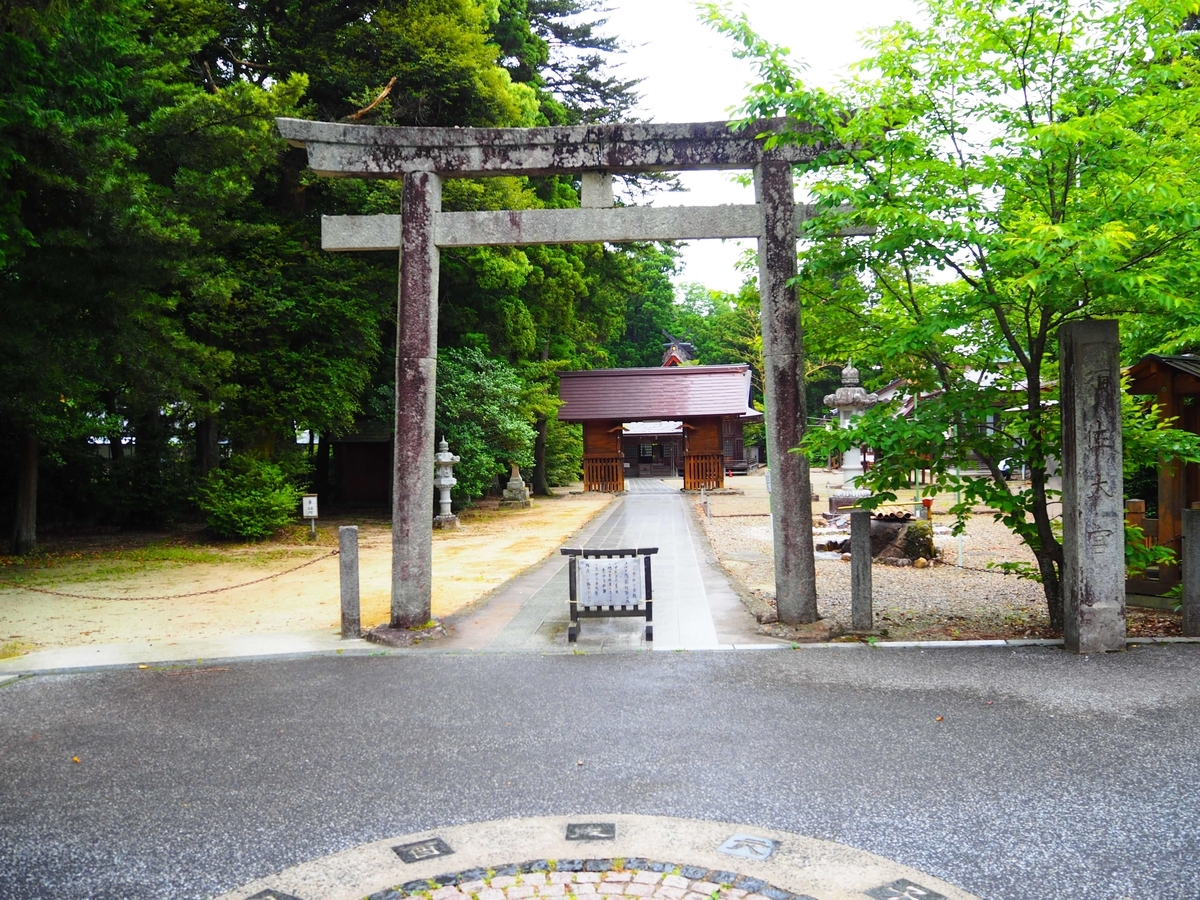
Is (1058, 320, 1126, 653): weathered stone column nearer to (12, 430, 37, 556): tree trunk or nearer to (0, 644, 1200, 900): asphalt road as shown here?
(0, 644, 1200, 900): asphalt road

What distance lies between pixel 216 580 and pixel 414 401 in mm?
6541

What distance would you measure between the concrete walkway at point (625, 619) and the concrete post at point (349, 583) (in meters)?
0.90

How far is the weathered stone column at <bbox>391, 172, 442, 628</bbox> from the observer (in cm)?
781

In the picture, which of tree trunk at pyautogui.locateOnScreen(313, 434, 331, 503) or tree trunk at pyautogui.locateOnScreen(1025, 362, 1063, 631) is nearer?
tree trunk at pyautogui.locateOnScreen(1025, 362, 1063, 631)

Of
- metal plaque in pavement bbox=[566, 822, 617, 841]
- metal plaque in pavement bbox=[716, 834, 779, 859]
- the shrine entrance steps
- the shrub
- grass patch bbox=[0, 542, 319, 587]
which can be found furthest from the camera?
the shrine entrance steps

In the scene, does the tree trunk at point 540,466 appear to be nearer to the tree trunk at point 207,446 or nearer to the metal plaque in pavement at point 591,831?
the tree trunk at point 207,446

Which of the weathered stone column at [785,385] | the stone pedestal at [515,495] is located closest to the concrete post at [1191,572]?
the weathered stone column at [785,385]

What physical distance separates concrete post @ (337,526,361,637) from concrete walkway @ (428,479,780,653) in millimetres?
899

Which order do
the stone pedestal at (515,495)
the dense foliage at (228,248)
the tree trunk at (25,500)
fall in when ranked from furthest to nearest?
1. the stone pedestal at (515,495)
2. the tree trunk at (25,500)
3. the dense foliage at (228,248)

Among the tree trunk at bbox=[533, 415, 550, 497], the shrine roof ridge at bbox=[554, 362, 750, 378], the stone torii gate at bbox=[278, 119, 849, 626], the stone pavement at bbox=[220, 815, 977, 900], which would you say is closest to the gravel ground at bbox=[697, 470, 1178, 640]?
the stone torii gate at bbox=[278, 119, 849, 626]

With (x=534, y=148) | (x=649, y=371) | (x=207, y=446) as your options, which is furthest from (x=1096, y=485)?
(x=649, y=371)

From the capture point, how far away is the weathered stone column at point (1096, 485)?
6680mm

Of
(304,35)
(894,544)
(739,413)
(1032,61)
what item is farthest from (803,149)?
(739,413)

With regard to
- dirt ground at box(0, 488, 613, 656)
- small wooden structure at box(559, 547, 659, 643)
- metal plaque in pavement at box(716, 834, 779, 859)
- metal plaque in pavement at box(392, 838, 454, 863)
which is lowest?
metal plaque in pavement at box(392, 838, 454, 863)
